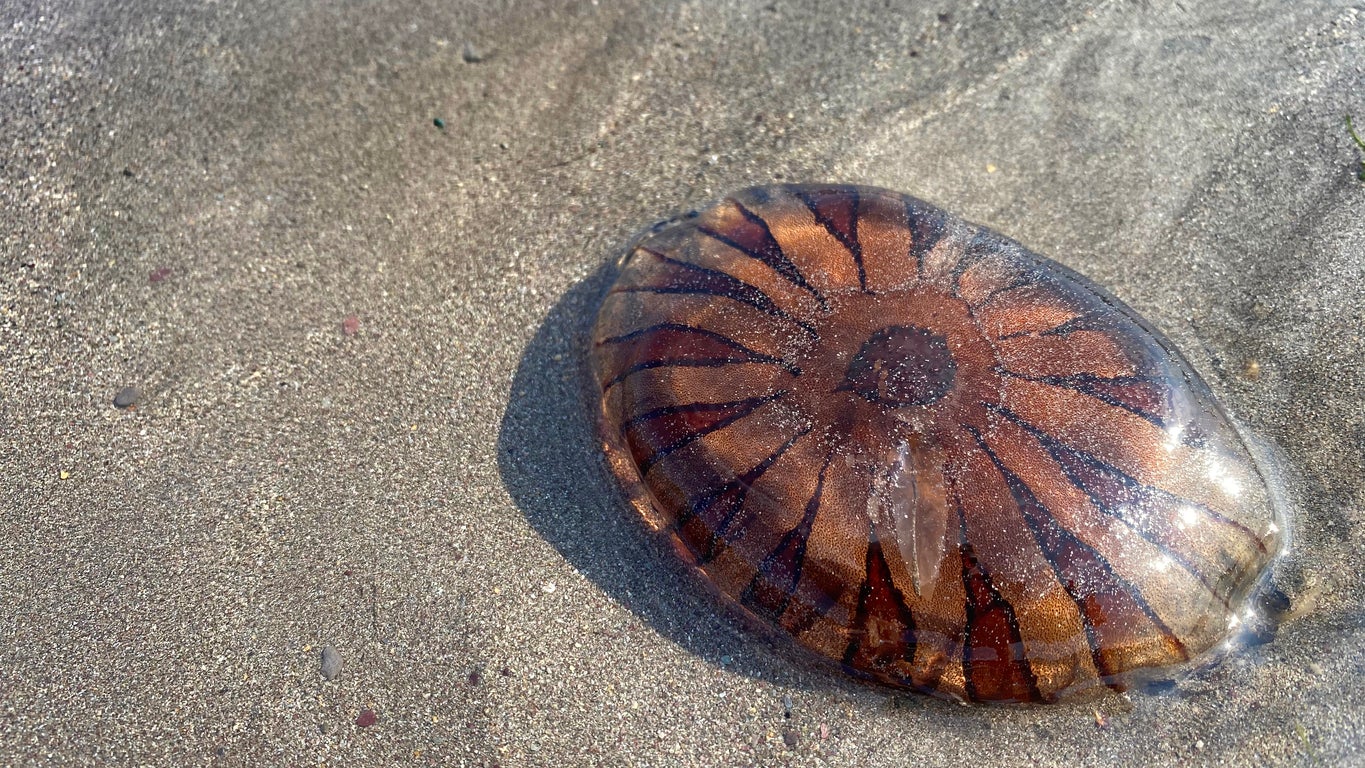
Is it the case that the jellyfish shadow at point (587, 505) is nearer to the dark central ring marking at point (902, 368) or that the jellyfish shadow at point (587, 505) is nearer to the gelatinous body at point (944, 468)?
the gelatinous body at point (944, 468)

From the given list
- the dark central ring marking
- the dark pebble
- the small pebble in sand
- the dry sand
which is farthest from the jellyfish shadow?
the dark pebble

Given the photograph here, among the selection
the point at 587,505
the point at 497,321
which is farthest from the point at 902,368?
the point at 497,321

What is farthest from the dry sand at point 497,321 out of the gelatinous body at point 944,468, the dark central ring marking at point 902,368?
the dark central ring marking at point 902,368

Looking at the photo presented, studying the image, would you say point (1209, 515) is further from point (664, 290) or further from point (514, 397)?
point (514, 397)

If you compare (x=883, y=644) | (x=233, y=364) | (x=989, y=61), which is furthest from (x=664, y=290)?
(x=989, y=61)

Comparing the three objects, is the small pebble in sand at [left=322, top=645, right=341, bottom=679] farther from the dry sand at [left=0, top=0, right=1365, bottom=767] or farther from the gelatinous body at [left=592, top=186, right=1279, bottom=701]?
the gelatinous body at [left=592, top=186, right=1279, bottom=701]
